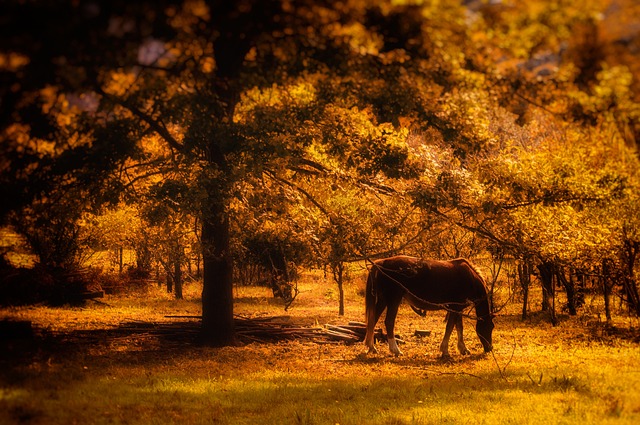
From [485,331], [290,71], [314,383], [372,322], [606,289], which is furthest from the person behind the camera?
[606,289]

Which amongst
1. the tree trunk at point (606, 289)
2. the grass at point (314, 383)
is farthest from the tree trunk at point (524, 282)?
the grass at point (314, 383)

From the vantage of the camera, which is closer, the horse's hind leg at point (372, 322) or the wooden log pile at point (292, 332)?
the horse's hind leg at point (372, 322)

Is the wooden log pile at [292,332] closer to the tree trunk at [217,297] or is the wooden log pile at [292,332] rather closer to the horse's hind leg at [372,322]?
the tree trunk at [217,297]

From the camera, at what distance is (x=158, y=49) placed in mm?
5062

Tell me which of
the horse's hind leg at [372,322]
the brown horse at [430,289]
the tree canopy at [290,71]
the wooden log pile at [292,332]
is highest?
the tree canopy at [290,71]

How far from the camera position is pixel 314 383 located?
989 centimetres

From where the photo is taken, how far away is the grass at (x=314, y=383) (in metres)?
6.28

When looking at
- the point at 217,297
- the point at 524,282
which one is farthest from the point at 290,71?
the point at 524,282

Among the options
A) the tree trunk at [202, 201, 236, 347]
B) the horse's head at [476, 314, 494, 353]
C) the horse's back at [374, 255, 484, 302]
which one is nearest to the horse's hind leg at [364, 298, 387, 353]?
the horse's back at [374, 255, 484, 302]

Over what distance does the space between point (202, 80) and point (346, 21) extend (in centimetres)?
156

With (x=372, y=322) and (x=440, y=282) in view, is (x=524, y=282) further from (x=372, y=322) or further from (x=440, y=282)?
(x=372, y=322)

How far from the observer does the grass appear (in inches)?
247

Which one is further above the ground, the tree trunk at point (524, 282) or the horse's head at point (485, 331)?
the tree trunk at point (524, 282)

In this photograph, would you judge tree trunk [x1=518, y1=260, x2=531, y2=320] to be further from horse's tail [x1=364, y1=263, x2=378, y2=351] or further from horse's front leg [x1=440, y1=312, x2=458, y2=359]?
horse's tail [x1=364, y1=263, x2=378, y2=351]
